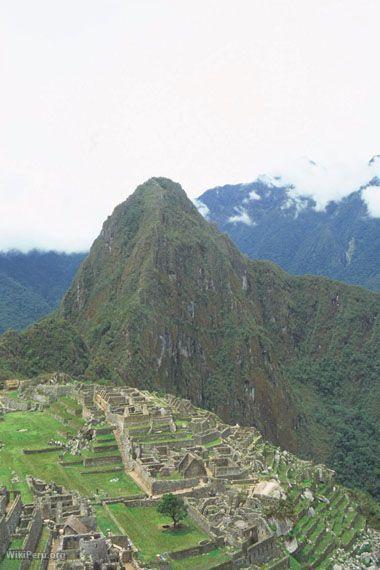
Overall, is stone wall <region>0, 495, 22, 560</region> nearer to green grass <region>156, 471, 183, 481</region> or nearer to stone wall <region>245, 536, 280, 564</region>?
green grass <region>156, 471, 183, 481</region>

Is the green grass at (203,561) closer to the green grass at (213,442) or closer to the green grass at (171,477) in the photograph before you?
the green grass at (171,477)

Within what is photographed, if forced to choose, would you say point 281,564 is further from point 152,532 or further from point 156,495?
point 156,495

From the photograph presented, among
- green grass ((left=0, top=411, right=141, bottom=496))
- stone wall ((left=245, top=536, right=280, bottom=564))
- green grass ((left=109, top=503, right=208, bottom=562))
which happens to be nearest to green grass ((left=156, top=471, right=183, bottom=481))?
green grass ((left=0, top=411, right=141, bottom=496))

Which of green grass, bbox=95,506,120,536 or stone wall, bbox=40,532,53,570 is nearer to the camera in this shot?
stone wall, bbox=40,532,53,570

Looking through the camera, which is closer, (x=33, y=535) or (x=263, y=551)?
(x=33, y=535)

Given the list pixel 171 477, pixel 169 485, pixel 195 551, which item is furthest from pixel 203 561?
pixel 171 477

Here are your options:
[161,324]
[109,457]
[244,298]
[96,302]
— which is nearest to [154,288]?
[161,324]
